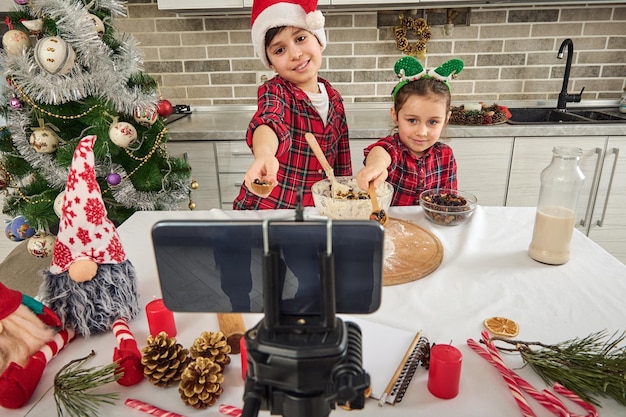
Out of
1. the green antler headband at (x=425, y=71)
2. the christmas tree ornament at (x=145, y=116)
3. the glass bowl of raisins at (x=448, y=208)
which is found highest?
the green antler headband at (x=425, y=71)

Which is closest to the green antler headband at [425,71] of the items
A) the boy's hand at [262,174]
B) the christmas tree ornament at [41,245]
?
the boy's hand at [262,174]

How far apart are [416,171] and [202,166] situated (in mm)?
1232

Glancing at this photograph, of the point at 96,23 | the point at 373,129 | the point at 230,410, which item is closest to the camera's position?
the point at 230,410

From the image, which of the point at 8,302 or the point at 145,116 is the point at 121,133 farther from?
the point at 8,302

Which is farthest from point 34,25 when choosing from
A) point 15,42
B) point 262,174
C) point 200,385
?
point 200,385

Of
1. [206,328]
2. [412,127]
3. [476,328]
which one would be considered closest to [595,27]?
[412,127]

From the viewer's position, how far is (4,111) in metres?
1.62

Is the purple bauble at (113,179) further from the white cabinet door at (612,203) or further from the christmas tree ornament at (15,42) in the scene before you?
the white cabinet door at (612,203)

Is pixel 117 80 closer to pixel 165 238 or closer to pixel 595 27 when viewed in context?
pixel 165 238

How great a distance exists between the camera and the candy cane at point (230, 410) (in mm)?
530

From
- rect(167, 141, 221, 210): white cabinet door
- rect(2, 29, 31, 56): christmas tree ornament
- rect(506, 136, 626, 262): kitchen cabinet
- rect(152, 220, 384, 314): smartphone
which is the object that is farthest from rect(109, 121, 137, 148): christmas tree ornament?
rect(506, 136, 626, 262): kitchen cabinet

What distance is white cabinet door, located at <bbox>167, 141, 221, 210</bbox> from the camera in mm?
2131

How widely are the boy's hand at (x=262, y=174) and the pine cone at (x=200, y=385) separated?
397 mm

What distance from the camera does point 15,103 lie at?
158cm
